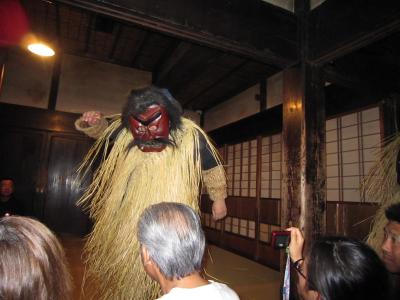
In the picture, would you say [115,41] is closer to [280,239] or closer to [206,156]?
[206,156]

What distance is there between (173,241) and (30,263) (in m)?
0.41

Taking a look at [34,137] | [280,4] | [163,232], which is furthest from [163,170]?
[34,137]

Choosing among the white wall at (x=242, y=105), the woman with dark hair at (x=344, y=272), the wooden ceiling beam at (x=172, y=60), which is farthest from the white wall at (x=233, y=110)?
the woman with dark hair at (x=344, y=272)

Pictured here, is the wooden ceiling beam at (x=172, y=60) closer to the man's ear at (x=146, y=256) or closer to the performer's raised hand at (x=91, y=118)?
the performer's raised hand at (x=91, y=118)

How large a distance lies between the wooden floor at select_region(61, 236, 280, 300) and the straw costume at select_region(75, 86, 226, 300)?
1.11 meters

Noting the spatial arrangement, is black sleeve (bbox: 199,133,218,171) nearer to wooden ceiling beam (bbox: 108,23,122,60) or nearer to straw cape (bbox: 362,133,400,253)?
straw cape (bbox: 362,133,400,253)

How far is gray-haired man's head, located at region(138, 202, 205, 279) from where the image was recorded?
36.5 inches

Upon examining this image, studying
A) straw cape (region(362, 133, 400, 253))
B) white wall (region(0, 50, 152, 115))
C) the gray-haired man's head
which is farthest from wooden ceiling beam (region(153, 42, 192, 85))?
the gray-haired man's head

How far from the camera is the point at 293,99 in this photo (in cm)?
179

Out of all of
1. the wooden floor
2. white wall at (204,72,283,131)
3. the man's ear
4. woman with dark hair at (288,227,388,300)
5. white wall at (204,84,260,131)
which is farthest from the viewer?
white wall at (204,84,260,131)

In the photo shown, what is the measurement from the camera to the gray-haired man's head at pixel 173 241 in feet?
3.04

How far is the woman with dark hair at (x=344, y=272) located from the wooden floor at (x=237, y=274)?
1.62 meters

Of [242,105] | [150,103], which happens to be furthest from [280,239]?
[242,105]

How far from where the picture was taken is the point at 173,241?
3.04 feet
